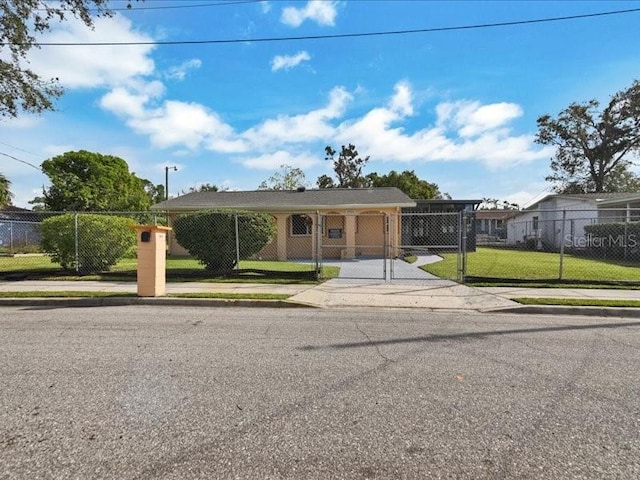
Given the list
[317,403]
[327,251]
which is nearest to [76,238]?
[317,403]

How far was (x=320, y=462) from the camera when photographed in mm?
2730

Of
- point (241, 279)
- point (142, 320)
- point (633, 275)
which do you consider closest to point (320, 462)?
point (142, 320)

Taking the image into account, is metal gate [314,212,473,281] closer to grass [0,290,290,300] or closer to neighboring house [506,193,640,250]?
grass [0,290,290,300]

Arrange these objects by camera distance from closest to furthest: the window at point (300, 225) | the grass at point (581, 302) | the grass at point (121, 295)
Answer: the grass at point (581, 302)
the grass at point (121, 295)
the window at point (300, 225)

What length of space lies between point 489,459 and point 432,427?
0.51m

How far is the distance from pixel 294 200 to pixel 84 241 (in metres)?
11.3

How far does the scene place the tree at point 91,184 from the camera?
34500 mm

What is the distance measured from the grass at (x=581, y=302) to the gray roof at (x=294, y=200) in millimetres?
12036

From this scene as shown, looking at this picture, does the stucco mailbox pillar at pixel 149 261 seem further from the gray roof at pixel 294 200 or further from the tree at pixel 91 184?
the tree at pixel 91 184

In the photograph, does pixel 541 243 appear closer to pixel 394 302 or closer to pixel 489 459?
pixel 394 302

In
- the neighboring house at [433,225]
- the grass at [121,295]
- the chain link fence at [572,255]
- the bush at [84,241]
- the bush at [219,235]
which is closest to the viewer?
the grass at [121,295]

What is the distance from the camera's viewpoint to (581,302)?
27.9 ft

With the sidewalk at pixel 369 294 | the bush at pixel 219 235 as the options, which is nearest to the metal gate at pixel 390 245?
the sidewalk at pixel 369 294

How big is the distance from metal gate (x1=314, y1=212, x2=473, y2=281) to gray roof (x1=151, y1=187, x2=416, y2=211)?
0.77m
